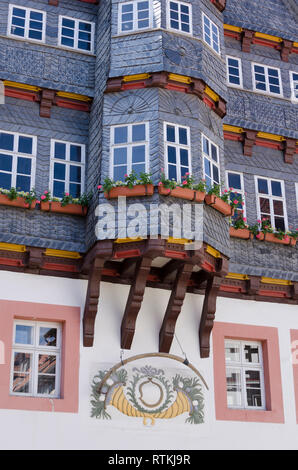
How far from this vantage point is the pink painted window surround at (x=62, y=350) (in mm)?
12648

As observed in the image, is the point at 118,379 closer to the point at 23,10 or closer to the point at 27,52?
the point at 27,52

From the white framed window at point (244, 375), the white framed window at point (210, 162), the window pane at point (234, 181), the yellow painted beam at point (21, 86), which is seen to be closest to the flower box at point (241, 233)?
the white framed window at point (210, 162)

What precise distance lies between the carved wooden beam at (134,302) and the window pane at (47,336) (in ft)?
4.00

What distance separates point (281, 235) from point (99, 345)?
14.5ft

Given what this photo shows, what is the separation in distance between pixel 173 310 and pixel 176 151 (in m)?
2.94

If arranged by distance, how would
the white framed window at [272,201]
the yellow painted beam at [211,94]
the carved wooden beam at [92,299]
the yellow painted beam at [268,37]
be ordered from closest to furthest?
the carved wooden beam at [92,299], the yellow painted beam at [211,94], the white framed window at [272,201], the yellow painted beam at [268,37]

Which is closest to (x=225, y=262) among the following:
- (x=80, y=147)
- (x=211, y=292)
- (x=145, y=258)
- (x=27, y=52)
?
(x=211, y=292)

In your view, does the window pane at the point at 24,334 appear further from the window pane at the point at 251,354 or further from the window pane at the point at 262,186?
the window pane at the point at 262,186

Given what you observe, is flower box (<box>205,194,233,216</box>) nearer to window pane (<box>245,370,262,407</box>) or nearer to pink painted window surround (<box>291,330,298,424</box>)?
pink painted window surround (<box>291,330,298,424</box>)

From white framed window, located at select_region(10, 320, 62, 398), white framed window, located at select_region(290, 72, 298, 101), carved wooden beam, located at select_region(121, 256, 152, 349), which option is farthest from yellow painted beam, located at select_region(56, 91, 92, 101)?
white framed window, located at select_region(290, 72, 298, 101)

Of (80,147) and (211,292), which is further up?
(80,147)

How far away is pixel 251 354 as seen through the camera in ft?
48.8

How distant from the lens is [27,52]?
1510cm

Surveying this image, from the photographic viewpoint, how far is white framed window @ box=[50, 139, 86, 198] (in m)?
14.5
